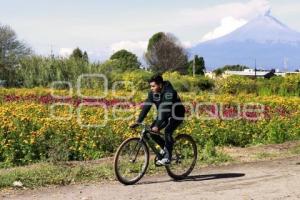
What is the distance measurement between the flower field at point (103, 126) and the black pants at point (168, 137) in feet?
6.74

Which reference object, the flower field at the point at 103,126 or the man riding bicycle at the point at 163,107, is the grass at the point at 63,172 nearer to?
the flower field at the point at 103,126

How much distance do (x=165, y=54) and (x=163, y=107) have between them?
2660 inches

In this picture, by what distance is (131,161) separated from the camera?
954 cm

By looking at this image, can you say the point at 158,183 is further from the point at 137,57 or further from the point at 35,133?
the point at 137,57

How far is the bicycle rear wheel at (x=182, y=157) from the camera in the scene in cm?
1015

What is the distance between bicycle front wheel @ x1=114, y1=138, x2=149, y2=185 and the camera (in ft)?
30.8

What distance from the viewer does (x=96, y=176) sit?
32.4ft

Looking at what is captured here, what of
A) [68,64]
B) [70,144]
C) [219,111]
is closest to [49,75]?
[68,64]

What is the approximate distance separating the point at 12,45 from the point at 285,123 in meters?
39.7

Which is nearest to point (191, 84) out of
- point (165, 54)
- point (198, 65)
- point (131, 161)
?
point (131, 161)

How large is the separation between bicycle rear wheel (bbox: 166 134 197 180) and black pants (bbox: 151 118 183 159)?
1.04 feet

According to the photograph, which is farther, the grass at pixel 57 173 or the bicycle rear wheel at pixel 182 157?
the bicycle rear wheel at pixel 182 157

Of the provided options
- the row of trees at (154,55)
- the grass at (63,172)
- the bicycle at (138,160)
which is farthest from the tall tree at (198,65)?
the bicycle at (138,160)

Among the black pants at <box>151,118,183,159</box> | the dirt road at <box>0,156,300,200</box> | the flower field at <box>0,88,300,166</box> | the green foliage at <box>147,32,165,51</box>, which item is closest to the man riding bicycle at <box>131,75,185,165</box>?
the black pants at <box>151,118,183,159</box>
